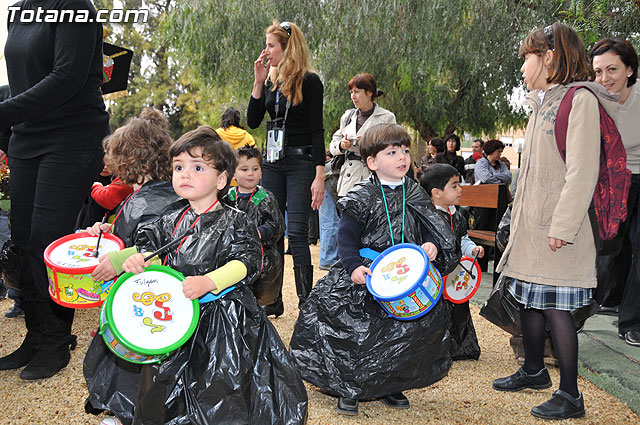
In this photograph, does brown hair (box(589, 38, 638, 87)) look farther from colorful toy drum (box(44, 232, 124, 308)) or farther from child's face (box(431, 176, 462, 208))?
colorful toy drum (box(44, 232, 124, 308))

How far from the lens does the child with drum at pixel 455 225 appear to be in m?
3.45

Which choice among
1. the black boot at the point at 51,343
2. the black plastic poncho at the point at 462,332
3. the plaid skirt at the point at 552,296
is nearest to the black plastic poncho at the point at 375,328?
the plaid skirt at the point at 552,296

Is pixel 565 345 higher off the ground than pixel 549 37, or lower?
lower

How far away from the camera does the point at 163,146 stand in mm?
3027

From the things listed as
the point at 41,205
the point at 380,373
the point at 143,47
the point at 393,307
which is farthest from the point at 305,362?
the point at 143,47

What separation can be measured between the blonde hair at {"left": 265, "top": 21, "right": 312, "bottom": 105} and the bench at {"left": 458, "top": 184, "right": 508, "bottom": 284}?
6.30 feet

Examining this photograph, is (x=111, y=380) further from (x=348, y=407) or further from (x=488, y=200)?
(x=488, y=200)

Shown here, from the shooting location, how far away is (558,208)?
2.59 m

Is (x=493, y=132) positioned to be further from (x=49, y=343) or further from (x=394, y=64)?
(x=49, y=343)

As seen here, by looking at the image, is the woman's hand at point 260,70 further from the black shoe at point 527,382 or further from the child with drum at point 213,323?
the black shoe at point 527,382

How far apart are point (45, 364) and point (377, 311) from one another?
1.83m

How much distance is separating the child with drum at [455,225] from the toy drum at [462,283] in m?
0.11

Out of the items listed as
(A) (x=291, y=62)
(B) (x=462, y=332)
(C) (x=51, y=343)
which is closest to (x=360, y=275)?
(B) (x=462, y=332)
